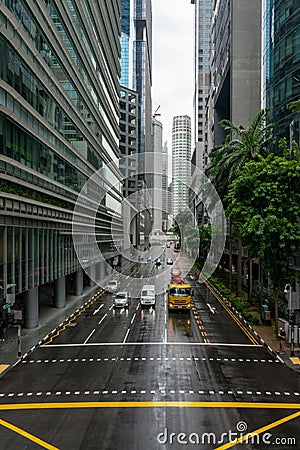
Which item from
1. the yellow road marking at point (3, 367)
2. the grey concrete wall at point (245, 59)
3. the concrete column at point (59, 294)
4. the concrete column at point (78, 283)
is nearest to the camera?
the yellow road marking at point (3, 367)

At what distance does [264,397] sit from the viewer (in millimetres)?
18938

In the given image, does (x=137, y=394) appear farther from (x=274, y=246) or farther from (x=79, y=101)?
(x=79, y=101)

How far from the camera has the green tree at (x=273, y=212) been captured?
99.5 ft

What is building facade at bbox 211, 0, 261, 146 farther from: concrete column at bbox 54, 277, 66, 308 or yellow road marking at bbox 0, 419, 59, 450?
yellow road marking at bbox 0, 419, 59, 450

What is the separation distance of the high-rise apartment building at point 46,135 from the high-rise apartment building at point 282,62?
19.9 m

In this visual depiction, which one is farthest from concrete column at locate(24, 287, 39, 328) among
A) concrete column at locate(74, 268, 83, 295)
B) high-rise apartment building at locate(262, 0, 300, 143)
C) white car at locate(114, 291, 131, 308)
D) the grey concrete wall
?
the grey concrete wall

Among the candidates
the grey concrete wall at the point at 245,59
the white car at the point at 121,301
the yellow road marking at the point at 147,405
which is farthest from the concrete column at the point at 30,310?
the grey concrete wall at the point at 245,59

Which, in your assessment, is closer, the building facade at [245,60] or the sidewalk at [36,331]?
the sidewalk at [36,331]

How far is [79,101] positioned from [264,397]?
122 ft

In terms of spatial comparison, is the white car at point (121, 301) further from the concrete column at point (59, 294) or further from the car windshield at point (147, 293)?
the concrete column at point (59, 294)

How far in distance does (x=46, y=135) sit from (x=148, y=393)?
22.3 metres

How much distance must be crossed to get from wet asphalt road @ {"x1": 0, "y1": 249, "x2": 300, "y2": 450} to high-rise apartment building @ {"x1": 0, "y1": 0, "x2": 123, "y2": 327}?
6.63m

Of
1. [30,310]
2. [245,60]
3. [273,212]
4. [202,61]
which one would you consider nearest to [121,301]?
[30,310]

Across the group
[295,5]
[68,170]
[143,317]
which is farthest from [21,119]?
[295,5]
